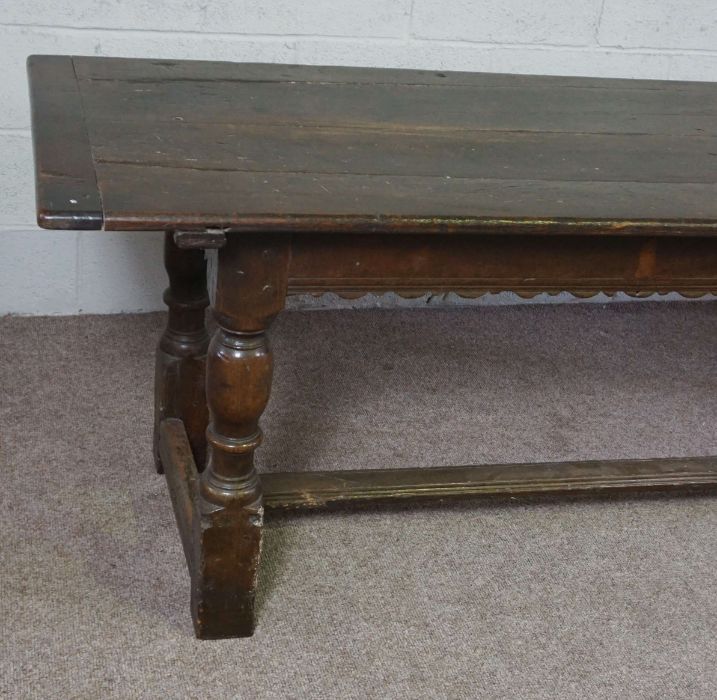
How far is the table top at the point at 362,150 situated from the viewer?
49.4 inches

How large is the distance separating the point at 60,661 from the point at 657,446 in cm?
117

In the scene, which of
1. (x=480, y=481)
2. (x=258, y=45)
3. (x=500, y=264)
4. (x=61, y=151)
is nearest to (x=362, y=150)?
(x=500, y=264)

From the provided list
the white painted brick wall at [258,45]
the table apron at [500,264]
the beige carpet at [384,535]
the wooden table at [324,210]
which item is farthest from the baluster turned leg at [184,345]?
the white painted brick wall at [258,45]

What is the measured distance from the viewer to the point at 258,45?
226 centimetres

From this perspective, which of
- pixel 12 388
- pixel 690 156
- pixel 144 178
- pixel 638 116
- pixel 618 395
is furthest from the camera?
pixel 618 395

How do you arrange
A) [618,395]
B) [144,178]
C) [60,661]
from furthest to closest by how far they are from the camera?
1. [618,395]
2. [60,661]
3. [144,178]

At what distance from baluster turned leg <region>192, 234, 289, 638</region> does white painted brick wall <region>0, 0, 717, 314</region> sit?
103 centimetres

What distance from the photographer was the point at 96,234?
2344 millimetres

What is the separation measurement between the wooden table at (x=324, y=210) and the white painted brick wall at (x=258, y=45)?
404 mm

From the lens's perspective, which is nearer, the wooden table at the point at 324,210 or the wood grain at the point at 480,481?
the wooden table at the point at 324,210

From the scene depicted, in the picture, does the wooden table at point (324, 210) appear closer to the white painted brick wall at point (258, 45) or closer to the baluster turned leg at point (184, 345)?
the baluster turned leg at point (184, 345)

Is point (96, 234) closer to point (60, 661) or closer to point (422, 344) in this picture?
point (422, 344)

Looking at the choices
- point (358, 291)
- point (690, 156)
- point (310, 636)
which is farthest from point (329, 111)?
point (310, 636)

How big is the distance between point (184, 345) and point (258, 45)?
792 millimetres
